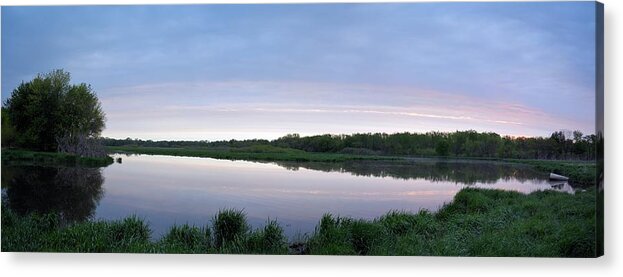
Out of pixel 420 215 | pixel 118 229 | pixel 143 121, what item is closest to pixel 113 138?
pixel 143 121

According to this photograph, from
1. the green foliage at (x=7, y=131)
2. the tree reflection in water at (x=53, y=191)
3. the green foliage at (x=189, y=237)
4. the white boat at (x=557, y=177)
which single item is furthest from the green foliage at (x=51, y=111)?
the white boat at (x=557, y=177)

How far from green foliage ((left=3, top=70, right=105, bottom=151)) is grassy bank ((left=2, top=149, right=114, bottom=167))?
0.08 m

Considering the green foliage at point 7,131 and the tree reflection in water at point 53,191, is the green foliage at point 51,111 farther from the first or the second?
the tree reflection in water at point 53,191

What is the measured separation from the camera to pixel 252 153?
5.60 m

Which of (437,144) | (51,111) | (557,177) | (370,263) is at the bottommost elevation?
(370,263)

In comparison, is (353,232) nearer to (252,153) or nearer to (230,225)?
(230,225)

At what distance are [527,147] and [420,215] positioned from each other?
3.69ft

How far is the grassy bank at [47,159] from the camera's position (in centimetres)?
532

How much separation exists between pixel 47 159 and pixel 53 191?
347mm

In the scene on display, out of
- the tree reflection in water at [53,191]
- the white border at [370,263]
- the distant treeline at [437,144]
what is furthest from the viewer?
the tree reflection in water at [53,191]

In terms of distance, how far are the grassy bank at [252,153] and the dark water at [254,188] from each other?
0.26 ft

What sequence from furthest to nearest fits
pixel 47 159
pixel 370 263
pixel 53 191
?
pixel 47 159 → pixel 53 191 → pixel 370 263

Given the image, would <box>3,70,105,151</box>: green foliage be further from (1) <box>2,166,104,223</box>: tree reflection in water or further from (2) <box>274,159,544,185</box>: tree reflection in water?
(2) <box>274,159,544,185</box>: tree reflection in water

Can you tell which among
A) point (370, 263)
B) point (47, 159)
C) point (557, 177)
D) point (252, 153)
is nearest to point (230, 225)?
point (252, 153)
